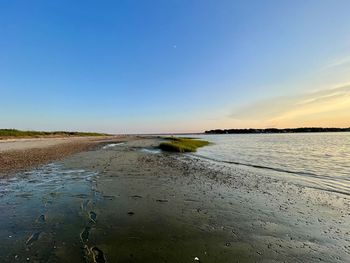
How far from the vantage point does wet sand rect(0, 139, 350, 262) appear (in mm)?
7434

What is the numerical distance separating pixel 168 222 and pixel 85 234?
3.02 metres

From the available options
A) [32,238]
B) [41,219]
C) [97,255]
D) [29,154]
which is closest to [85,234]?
[32,238]

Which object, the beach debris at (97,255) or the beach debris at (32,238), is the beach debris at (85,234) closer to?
the beach debris at (97,255)

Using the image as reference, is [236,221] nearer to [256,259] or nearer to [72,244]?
[256,259]

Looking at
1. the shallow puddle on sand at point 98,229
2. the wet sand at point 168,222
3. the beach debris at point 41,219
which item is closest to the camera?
the shallow puddle on sand at point 98,229

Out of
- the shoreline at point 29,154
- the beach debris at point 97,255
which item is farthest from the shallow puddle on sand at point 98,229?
the shoreline at point 29,154

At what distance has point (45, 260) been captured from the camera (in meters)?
6.77

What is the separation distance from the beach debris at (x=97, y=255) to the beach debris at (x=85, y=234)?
0.74 metres

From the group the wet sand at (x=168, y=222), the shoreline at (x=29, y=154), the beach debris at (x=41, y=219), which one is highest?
the shoreline at (x=29, y=154)

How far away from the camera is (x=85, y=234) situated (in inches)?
336

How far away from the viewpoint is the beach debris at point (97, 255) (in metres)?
6.78

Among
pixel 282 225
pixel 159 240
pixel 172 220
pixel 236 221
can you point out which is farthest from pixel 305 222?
pixel 159 240

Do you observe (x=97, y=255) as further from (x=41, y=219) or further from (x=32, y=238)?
(x=41, y=219)

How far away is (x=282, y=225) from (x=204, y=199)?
14.9 feet
